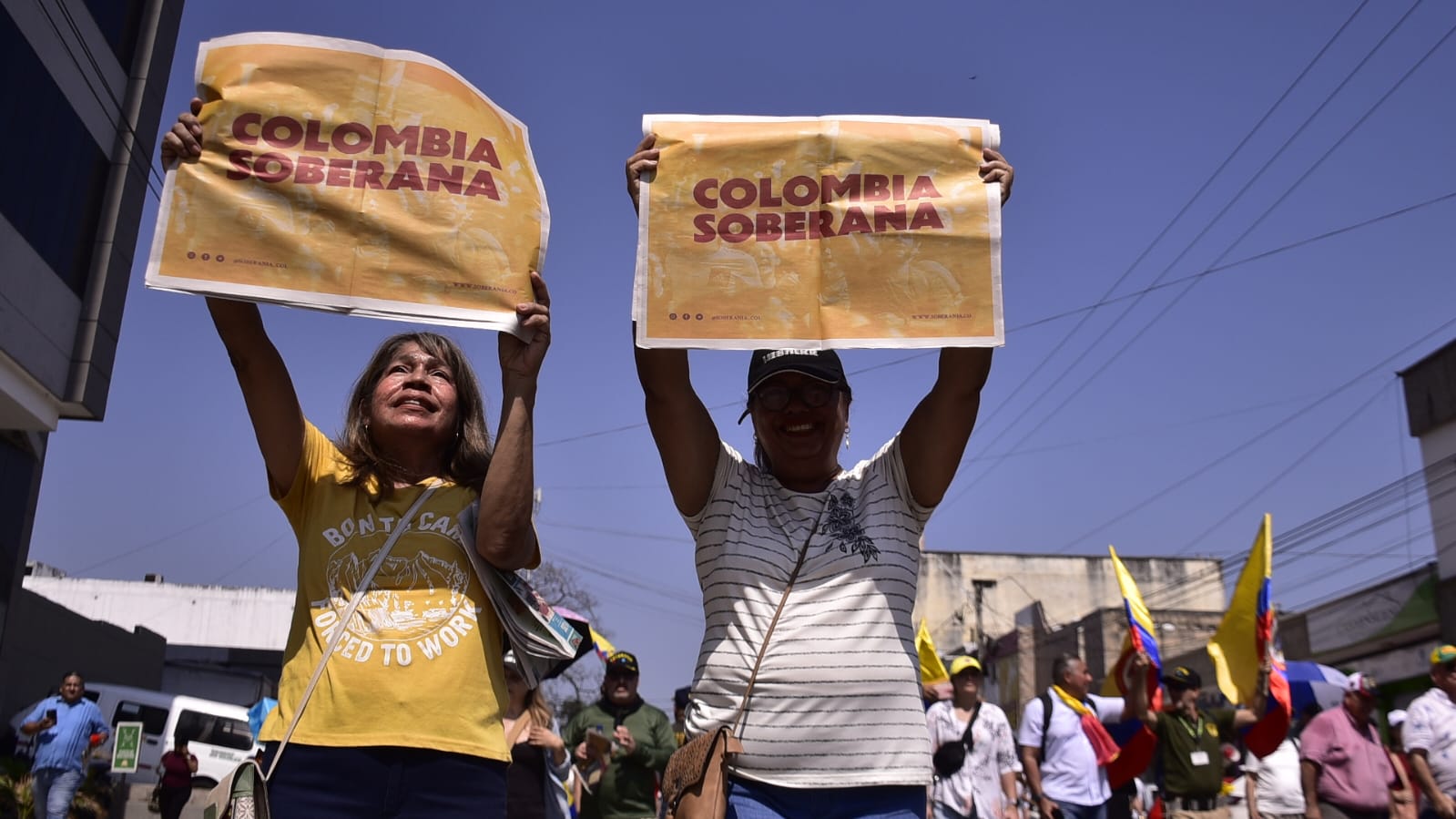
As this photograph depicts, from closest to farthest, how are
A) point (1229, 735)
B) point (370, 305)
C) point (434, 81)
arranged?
1. point (370, 305)
2. point (434, 81)
3. point (1229, 735)

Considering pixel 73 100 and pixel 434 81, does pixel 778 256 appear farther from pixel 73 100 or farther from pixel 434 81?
pixel 73 100

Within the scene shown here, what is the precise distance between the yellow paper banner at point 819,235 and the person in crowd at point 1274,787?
10008 mm

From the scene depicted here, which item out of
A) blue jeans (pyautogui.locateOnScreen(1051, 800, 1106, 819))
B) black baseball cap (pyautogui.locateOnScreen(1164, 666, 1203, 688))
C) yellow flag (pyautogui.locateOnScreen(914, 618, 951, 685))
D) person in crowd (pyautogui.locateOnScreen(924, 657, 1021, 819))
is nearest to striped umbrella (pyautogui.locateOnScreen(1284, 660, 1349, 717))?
black baseball cap (pyautogui.locateOnScreen(1164, 666, 1203, 688))

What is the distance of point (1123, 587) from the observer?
9.62 m

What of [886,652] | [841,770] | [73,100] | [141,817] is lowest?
[141,817]

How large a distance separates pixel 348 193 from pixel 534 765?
3.58 m

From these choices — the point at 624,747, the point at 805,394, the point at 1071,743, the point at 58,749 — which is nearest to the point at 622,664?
the point at 624,747

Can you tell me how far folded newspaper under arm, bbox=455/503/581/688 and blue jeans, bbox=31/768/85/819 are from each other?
12888 mm

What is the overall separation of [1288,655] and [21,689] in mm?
25380

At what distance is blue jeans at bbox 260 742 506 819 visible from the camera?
2666mm

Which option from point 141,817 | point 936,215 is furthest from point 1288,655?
point 936,215

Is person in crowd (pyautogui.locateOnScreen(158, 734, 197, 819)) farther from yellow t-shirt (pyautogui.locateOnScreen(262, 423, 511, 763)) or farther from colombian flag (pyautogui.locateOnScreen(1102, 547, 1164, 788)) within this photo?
yellow t-shirt (pyautogui.locateOnScreen(262, 423, 511, 763))

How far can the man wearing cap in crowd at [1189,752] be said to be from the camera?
9.91 m

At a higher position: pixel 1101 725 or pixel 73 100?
pixel 73 100
